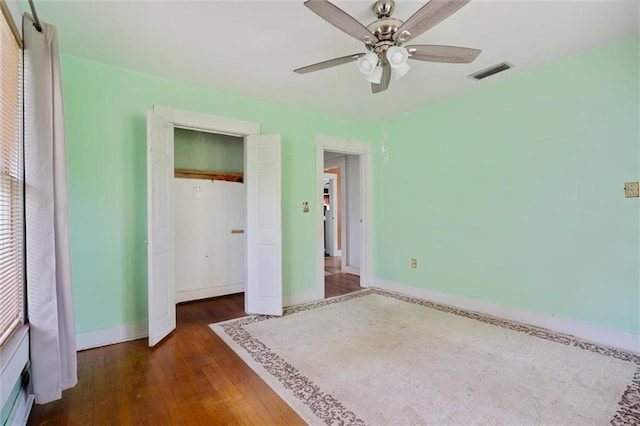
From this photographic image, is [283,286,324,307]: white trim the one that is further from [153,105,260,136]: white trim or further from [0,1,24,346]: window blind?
[0,1,24,346]: window blind

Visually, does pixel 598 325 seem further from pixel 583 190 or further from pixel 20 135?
pixel 20 135

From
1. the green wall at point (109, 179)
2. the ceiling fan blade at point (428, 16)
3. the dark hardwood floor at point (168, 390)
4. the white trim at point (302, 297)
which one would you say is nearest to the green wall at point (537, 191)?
the white trim at point (302, 297)

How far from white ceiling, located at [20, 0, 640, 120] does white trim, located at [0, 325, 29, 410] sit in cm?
204

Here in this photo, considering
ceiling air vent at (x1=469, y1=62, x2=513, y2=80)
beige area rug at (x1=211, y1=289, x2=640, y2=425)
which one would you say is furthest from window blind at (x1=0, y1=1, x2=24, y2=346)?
ceiling air vent at (x1=469, y1=62, x2=513, y2=80)

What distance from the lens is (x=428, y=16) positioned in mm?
1672

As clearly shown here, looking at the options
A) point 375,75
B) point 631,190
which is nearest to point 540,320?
point 631,190

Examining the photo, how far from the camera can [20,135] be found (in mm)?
1780

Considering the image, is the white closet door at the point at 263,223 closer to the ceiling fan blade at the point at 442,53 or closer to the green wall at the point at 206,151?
the green wall at the point at 206,151

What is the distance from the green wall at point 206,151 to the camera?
420 centimetres

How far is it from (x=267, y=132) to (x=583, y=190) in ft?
10.6

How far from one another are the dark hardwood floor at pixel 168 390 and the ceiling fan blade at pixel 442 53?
2.34 m

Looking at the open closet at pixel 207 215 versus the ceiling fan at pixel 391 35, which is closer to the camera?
the ceiling fan at pixel 391 35

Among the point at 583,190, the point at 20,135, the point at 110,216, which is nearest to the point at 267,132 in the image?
the point at 110,216

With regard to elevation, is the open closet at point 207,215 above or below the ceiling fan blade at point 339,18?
below
